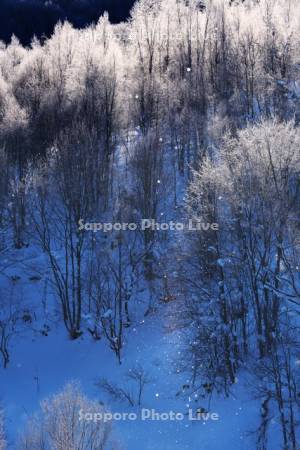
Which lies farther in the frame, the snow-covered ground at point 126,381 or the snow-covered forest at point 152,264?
the snow-covered forest at point 152,264

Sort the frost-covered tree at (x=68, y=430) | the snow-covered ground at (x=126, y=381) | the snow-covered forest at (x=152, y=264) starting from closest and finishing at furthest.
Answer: the frost-covered tree at (x=68, y=430)
the snow-covered ground at (x=126, y=381)
the snow-covered forest at (x=152, y=264)

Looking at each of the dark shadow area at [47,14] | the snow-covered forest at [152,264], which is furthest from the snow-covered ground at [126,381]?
the dark shadow area at [47,14]

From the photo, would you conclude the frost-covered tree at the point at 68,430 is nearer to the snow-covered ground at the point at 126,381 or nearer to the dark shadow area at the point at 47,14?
the snow-covered ground at the point at 126,381

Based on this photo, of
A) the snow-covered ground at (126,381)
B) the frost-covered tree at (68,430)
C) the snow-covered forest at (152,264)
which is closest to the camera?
the frost-covered tree at (68,430)

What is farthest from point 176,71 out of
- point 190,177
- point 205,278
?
point 205,278

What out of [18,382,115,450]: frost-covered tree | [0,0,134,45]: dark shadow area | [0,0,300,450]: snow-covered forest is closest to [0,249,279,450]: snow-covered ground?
[0,0,300,450]: snow-covered forest

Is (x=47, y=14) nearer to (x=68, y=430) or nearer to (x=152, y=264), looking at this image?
(x=152, y=264)

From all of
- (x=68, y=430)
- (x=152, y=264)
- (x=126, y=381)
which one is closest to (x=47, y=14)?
(x=152, y=264)

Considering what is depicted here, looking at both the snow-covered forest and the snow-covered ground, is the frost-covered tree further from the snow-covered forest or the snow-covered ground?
the snow-covered ground

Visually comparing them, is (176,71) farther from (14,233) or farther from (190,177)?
(14,233)
